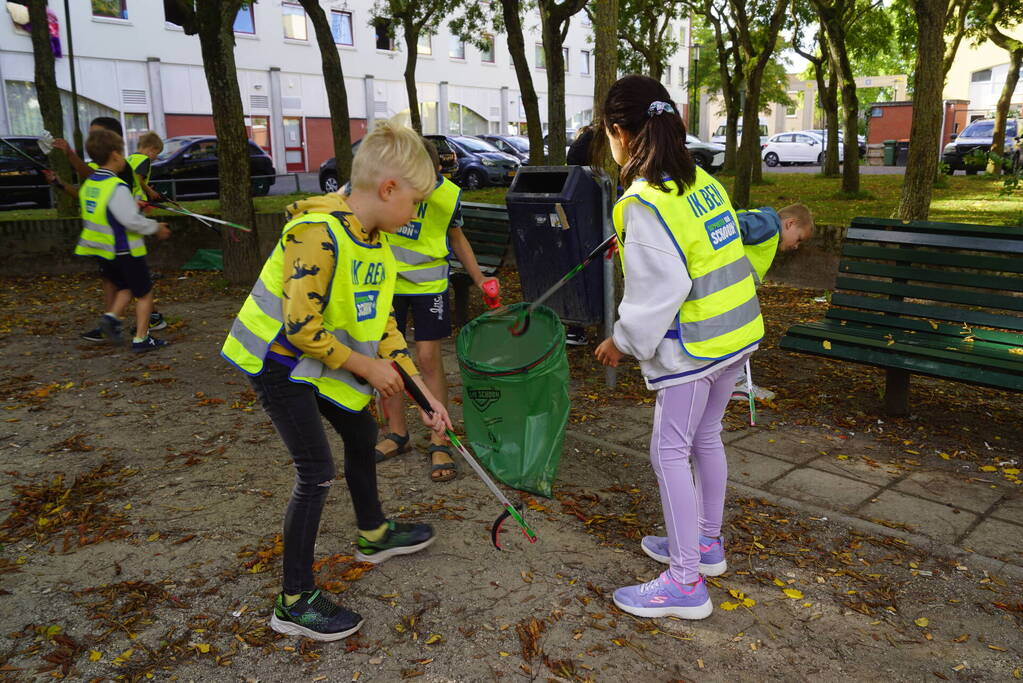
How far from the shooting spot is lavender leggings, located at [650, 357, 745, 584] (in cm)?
283

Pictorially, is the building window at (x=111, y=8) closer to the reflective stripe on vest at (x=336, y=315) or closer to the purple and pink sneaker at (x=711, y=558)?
the reflective stripe on vest at (x=336, y=315)

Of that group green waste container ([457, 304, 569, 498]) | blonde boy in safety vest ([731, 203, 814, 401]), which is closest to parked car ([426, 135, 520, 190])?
blonde boy in safety vest ([731, 203, 814, 401])

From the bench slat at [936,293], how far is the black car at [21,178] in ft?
51.6

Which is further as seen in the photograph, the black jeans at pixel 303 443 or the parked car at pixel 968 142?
the parked car at pixel 968 142

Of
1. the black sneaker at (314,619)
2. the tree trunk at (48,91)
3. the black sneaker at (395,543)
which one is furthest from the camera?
the tree trunk at (48,91)

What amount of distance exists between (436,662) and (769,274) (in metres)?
6.84

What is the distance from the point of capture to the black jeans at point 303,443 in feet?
8.80

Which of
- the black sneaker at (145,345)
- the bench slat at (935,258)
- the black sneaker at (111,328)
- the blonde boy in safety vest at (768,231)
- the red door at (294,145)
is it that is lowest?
the black sneaker at (145,345)

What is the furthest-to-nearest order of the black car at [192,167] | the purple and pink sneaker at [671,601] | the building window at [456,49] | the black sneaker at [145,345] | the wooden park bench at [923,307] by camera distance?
the building window at [456,49] → the black car at [192,167] → the black sneaker at [145,345] → the wooden park bench at [923,307] → the purple and pink sneaker at [671,601]

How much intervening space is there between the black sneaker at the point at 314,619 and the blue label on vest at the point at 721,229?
67.9 inches

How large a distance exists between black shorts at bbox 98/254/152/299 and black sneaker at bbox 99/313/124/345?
278mm

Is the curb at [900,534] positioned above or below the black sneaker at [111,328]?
below

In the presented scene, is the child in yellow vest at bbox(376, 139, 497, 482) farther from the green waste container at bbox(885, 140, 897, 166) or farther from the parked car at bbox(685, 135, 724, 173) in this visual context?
the green waste container at bbox(885, 140, 897, 166)

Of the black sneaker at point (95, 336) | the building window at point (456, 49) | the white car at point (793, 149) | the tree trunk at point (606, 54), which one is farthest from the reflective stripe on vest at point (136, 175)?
the building window at point (456, 49)
